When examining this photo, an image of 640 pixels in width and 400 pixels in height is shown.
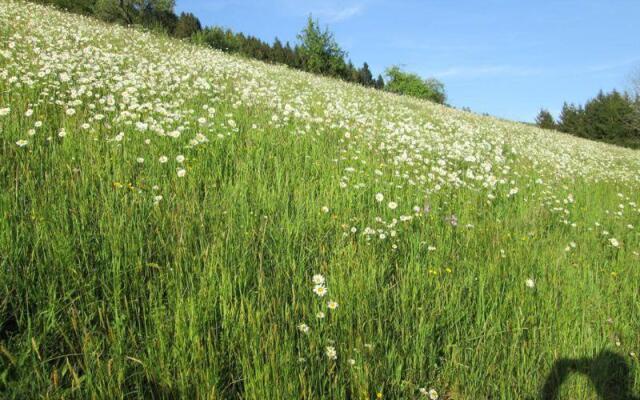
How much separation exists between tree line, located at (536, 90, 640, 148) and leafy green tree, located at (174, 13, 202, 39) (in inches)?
2078

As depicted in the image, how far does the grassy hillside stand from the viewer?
66.4 inches

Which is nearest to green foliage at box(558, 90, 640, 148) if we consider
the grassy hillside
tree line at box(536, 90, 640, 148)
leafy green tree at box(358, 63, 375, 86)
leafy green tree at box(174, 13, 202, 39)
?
tree line at box(536, 90, 640, 148)

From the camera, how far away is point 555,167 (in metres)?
9.98

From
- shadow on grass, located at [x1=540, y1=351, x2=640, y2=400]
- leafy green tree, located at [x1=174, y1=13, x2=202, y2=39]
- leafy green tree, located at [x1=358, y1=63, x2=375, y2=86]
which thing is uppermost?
leafy green tree, located at [x1=358, y1=63, x2=375, y2=86]

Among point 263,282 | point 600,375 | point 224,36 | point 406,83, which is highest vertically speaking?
point 406,83

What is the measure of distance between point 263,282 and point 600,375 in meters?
2.12

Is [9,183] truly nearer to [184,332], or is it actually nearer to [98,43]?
[184,332]

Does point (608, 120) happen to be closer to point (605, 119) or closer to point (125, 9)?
point (605, 119)

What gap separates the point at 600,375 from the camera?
2.18 meters

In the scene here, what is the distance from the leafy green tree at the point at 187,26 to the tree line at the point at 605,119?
5279cm

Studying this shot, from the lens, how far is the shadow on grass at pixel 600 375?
6.81 ft

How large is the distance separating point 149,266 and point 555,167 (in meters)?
10.9

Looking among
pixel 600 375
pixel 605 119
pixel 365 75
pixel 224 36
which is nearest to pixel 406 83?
pixel 365 75

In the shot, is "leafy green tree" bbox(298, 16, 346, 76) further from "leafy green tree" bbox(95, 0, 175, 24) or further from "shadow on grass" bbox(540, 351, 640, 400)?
"shadow on grass" bbox(540, 351, 640, 400)
